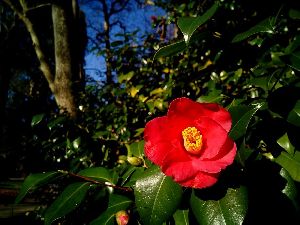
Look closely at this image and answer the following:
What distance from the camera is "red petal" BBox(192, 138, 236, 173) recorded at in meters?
0.65

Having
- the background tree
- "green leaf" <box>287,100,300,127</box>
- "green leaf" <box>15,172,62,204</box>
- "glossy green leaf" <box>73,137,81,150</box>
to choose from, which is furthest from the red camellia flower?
the background tree

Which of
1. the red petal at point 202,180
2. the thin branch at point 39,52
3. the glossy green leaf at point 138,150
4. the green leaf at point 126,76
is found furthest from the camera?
the thin branch at point 39,52

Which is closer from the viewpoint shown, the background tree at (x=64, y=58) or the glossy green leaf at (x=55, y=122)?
the glossy green leaf at (x=55, y=122)

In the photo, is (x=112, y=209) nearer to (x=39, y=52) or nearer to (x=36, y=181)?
(x=36, y=181)

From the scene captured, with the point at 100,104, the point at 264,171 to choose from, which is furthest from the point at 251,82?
the point at 100,104

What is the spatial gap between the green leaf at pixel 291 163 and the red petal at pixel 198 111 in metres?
0.21

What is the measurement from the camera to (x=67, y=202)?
886 mm

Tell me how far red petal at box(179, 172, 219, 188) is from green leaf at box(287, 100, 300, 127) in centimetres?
21

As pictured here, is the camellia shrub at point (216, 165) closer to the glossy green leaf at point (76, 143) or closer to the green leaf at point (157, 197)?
the green leaf at point (157, 197)

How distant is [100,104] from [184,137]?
2135 mm

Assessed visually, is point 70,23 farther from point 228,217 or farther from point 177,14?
point 228,217

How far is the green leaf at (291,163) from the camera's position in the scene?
0.79 meters

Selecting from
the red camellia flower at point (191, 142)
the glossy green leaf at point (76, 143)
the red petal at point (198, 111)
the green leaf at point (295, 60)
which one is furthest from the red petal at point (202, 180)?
the glossy green leaf at point (76, 143)

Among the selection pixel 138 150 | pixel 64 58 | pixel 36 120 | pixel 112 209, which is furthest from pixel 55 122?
pixel 64 58
